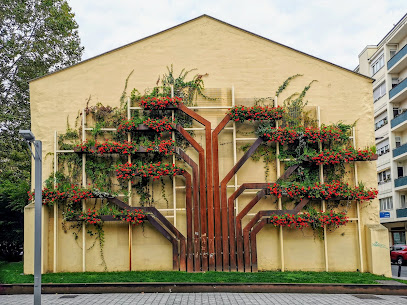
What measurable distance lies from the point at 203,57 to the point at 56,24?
10740mm

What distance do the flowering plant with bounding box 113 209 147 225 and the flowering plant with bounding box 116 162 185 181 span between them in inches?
43.2

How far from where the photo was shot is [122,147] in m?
14.3

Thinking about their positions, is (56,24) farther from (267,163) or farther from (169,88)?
(267,163)

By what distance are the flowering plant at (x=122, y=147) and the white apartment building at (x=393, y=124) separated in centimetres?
2614

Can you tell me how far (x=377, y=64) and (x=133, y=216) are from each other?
3340 centimetres

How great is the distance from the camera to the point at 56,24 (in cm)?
2261

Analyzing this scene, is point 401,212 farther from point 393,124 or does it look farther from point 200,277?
point 200,277

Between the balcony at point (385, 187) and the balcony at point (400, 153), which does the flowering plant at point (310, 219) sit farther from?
the balcony at point (385, 187)

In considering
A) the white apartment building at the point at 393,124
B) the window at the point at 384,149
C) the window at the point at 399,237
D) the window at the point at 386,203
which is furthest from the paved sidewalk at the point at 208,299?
the window at the point at 384,149

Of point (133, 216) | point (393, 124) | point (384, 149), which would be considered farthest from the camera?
point (384, 149)

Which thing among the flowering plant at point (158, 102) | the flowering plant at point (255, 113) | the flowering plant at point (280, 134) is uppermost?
the flowering plant at point (158, 102)

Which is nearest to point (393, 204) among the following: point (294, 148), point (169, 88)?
point (294, 148)

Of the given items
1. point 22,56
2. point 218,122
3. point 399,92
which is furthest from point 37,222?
point 399,92

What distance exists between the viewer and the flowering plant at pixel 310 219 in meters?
14.1
